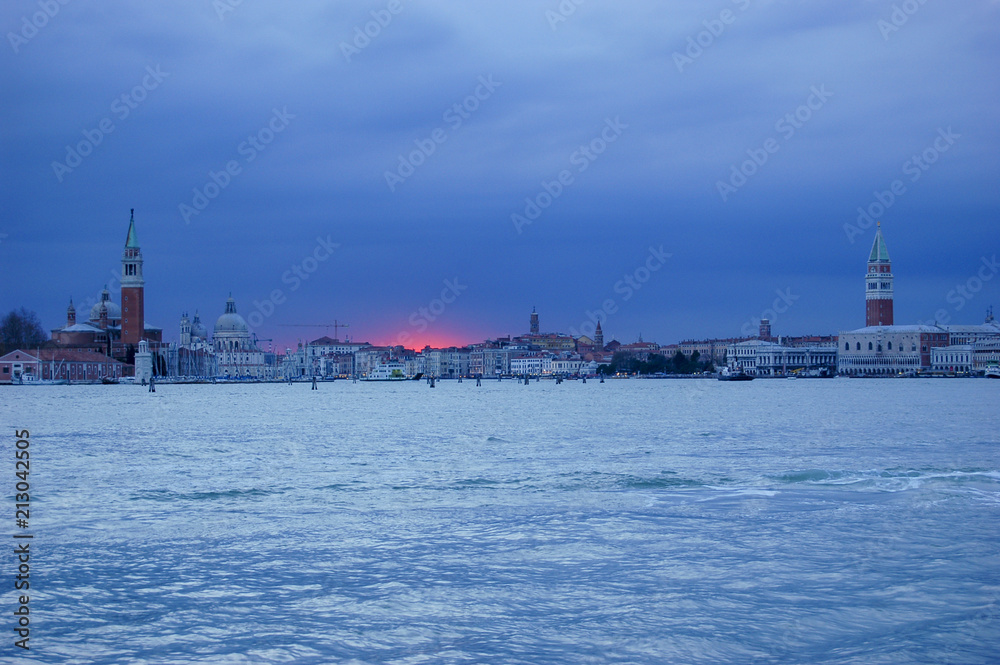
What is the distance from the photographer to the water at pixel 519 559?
619 cm

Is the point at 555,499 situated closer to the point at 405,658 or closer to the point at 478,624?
the point at 478,624

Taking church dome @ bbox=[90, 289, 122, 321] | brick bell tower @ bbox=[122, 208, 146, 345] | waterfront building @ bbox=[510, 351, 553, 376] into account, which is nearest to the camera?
brick bell tower @ bbox=[122, 208, 146, 345]

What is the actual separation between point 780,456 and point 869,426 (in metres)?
10.5

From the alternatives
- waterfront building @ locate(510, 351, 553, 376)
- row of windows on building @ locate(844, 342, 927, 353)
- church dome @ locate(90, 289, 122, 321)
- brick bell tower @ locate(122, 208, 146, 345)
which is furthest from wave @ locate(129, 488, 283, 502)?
waterfront building @ locate(510, 351, 553, 376)

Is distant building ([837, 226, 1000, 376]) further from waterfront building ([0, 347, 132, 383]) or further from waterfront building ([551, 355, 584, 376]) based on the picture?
waterfront building ([0, 347, 132, 383])

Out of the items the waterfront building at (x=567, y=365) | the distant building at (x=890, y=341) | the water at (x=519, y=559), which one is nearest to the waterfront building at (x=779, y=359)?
the distant building at (x=890, y=341)

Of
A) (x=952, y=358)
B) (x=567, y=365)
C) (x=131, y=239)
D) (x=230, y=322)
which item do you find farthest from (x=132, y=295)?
(x=952, y=358)

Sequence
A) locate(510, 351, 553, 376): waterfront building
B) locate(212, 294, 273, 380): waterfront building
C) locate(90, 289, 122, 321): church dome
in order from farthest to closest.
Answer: locate(510, 351, 553, 376): waterfront building, locate(212, 294, 273, 380): waterfront building, locate(90, 289, 122, 321): church dome

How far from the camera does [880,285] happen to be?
129 m

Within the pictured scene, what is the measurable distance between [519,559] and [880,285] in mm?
128869

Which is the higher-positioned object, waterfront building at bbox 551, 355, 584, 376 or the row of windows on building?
the row of windows on building

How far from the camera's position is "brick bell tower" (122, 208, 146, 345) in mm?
100938

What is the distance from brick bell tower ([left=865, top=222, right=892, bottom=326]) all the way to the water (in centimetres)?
11779

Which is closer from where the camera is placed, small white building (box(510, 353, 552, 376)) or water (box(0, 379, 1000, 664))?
water (box(0, 379, 1000, 664))
